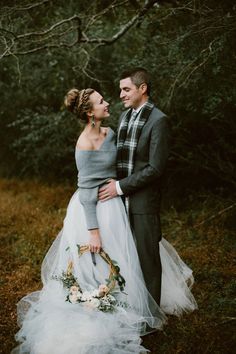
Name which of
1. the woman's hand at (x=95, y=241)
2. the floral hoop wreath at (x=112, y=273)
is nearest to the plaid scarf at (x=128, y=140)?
the woman's hand at (x=95, y=241)

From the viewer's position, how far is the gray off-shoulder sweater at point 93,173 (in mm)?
3973

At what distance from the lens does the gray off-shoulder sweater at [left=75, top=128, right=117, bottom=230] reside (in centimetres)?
397

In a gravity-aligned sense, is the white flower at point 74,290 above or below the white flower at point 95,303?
above

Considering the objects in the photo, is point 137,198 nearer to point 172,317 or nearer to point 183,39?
point 172,317

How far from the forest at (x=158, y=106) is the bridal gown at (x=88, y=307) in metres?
0.28

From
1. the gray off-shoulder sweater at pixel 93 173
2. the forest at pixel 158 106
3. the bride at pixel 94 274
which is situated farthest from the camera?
the forest at pixel 158 106

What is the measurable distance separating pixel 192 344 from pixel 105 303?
0.86 metres

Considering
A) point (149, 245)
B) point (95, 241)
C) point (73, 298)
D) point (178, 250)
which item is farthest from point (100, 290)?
point (178, 250)

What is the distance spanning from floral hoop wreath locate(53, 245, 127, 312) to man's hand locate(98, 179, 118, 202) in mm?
465

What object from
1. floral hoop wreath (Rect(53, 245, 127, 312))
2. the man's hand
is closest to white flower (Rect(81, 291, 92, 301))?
floral hoop wreath (Rect(53, 245, 127, 312))

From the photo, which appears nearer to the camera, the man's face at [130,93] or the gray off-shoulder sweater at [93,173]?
the gray off-shoulder sweater at [93,173]

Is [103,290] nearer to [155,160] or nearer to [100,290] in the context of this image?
[100,290]

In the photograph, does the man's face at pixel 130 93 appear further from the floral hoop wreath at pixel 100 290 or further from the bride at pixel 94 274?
the floral hoop wreath at pixel 100 290

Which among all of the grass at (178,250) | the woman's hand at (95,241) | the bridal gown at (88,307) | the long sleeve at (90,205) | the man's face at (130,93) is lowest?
the grass at (178,250)
